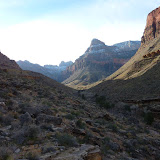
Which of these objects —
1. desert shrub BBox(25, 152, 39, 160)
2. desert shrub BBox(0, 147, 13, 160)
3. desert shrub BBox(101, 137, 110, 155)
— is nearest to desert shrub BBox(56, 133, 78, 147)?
desert shrub BBox(25, 152, 39, 160)

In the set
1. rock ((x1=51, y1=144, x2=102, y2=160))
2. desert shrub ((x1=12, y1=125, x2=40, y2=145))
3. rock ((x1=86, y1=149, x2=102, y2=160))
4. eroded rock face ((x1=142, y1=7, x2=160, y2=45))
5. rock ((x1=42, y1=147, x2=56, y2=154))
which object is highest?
eroded rock face ((x1=142, y1=7, x2=160, y2=45))

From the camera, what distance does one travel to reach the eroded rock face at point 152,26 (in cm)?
9128

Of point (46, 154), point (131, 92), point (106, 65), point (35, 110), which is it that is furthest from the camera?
point (106, 65)

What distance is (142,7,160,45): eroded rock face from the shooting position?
9128 centimetres

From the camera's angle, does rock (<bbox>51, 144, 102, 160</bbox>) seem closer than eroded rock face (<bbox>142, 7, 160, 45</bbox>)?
Yes

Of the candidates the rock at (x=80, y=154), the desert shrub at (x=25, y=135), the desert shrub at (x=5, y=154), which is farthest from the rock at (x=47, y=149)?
the desert shrub at (x=5, y=154)

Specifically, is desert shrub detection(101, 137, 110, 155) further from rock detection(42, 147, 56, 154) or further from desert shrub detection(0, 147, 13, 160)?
desert shrub detection(0, 147, 13, 160)

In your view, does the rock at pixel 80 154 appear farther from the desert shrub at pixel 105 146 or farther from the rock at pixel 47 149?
the desert shrub at pixel 105 146

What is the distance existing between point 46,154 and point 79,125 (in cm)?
426

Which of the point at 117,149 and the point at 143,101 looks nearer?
the point at 117,149

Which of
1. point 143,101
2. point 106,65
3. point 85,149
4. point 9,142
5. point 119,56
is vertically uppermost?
point 119,56

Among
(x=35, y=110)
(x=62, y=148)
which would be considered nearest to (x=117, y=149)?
(x=62, y=148)

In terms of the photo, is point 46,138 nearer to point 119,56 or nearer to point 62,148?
point 62,148

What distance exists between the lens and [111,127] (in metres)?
10.6
